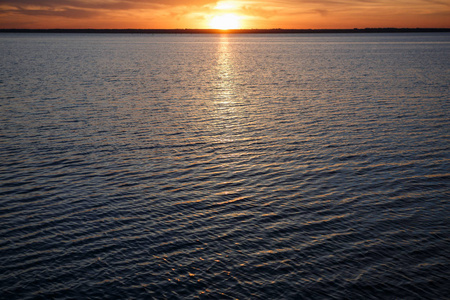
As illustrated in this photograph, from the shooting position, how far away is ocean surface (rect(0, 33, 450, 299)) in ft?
61.7

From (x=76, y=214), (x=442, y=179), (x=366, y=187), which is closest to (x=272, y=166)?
(x=366, y=187)

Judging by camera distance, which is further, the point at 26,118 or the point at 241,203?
the point at 26,118

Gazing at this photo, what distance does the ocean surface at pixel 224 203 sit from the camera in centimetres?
1880

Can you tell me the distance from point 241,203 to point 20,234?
13410 millimetres

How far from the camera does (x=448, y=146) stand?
4012cm

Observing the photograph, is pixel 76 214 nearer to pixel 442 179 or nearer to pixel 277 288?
pixel 277 288

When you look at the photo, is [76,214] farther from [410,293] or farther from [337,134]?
[337,134]

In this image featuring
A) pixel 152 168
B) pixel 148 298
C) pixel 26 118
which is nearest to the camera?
pixel 148 298

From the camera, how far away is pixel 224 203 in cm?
2730

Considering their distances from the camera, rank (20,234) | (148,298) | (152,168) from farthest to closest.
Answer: (152,168)
(20,234)
(148,298)

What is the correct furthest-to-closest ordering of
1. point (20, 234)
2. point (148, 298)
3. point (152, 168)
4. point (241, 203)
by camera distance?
point (152, 168), point (241, 203), point (20, 234), point (148, 298)

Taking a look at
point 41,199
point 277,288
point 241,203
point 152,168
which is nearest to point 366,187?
point 241,203

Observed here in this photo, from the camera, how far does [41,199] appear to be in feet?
90.3

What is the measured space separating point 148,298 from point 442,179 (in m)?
25.0
